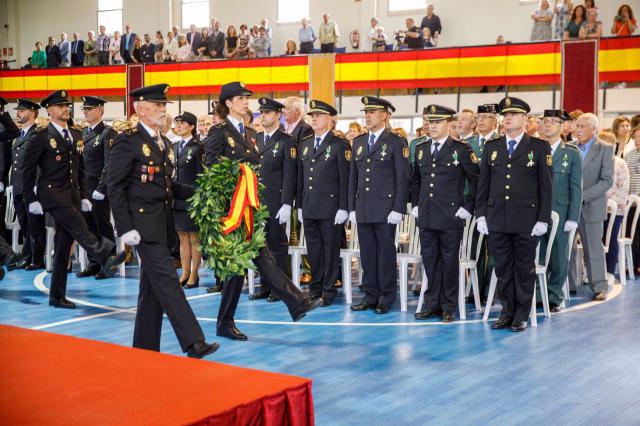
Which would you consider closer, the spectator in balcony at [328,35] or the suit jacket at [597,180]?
the suit jacket at [597,180]

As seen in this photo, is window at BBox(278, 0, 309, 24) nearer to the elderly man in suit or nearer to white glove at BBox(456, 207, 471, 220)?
the elderly man in suit

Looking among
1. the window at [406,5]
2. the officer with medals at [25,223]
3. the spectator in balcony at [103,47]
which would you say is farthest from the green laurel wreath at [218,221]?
the spectator in balcony at [103,47]

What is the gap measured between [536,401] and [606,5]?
1491cm

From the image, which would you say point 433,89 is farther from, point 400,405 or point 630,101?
point 400,405

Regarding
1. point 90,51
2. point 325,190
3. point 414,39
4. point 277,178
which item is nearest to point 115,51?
point 90,51

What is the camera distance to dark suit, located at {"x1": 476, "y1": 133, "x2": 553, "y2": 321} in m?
6.33

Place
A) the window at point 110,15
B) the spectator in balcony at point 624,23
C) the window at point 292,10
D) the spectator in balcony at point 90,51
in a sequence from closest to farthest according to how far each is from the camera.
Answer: the spectator in balcony at point 624,23, the window at point 292,10, the spectator in balcony at point 90,51, the window at point 110,15

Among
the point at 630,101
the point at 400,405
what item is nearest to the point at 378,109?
the point at 400,405

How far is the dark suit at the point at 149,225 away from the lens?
478 centimetres

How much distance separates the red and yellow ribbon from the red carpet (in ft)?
6.97

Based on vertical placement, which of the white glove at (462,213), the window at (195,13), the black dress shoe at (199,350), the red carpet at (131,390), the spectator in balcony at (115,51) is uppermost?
the window at (195,13)

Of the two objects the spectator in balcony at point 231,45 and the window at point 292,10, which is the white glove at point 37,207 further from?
the window at point 292,10

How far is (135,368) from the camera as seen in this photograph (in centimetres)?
303

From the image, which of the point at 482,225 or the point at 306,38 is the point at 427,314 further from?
the point at 306,38
